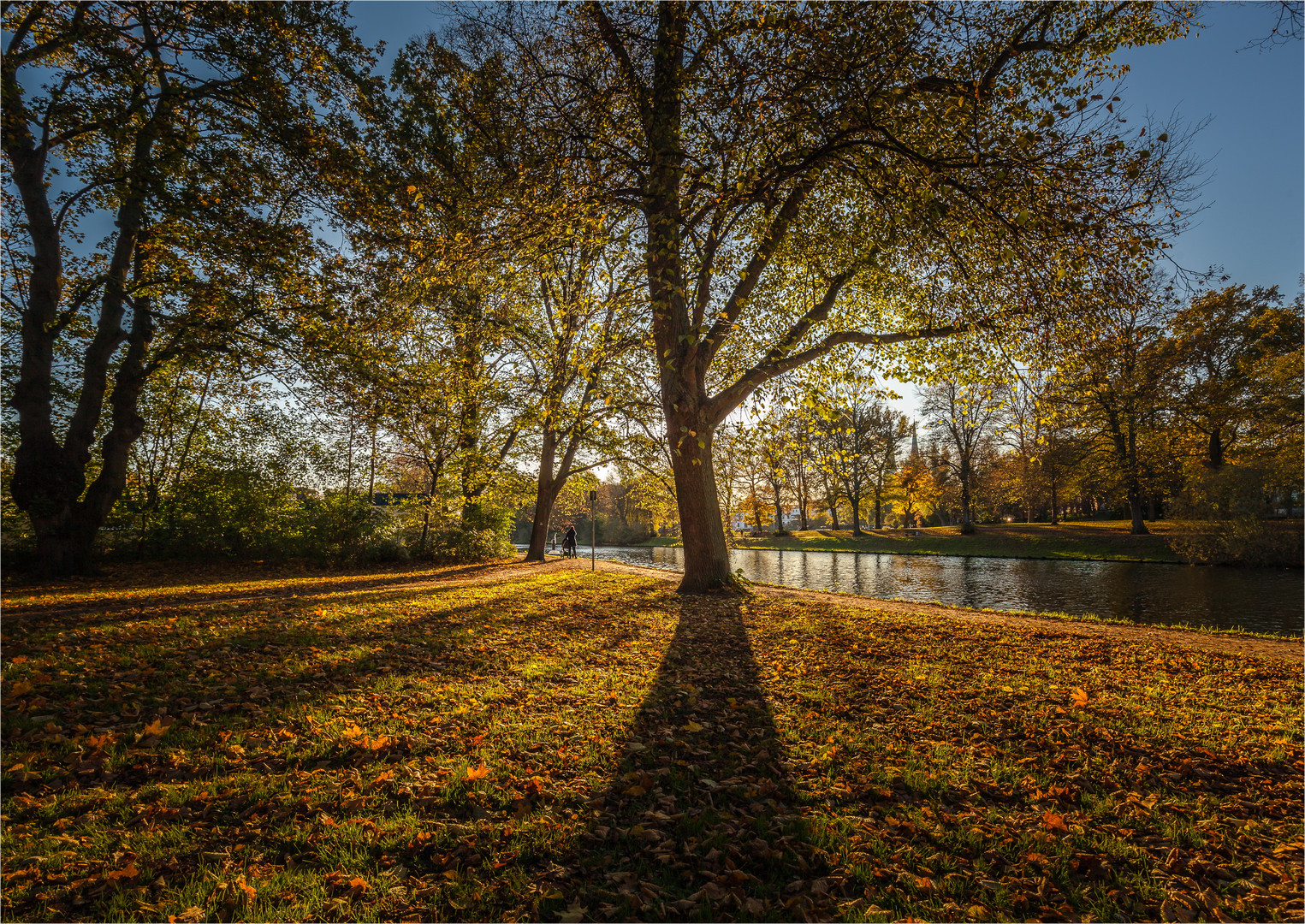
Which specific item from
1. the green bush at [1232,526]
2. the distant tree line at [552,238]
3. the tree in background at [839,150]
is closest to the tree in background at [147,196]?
the distant tree line at [552,238]

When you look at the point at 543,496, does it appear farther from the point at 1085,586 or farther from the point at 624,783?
the point at 1085,586

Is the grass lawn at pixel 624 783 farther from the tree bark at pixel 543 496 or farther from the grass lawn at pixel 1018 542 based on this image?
the grass lawn at pixel 1018 542

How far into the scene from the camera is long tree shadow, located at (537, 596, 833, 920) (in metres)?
2.41

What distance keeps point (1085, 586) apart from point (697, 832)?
2040cm

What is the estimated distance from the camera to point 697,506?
10.6 m

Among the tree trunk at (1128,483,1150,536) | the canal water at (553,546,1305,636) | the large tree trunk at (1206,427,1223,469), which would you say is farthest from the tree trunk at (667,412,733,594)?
the large tree trunk at (1206,427,1223,469)

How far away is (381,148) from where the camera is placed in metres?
9.97

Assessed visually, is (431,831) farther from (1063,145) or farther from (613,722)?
(1063,145)

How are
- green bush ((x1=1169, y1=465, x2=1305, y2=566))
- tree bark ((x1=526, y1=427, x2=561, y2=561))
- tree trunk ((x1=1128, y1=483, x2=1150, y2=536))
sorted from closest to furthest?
green bush ((x1=1169, y1=465, x2=1305, y2=566)) → tree bark ((x1=526, y1=427, x2=561, y2=561)) → tree trunk ((x1=1128, y1=483, x2=1150, y2=536))

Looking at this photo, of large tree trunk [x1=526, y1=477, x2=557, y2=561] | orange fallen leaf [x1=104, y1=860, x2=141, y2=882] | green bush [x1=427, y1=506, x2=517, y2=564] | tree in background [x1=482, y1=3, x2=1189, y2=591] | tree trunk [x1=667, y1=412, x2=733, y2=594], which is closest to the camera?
orange fallen leaf [x1=104, y1=860, x2=141, y2=882]

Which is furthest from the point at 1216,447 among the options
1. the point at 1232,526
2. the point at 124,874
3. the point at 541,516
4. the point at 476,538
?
the point at 124,874

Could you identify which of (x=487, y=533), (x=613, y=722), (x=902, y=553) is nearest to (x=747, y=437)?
(x=613, y=722)

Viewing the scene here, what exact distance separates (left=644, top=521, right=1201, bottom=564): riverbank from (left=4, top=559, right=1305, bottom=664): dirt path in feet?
67.0

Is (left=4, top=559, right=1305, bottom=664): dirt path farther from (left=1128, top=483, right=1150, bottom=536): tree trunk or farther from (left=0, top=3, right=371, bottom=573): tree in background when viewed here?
(left=1128, top=483, right=1150, bottom=536): tree trunk
